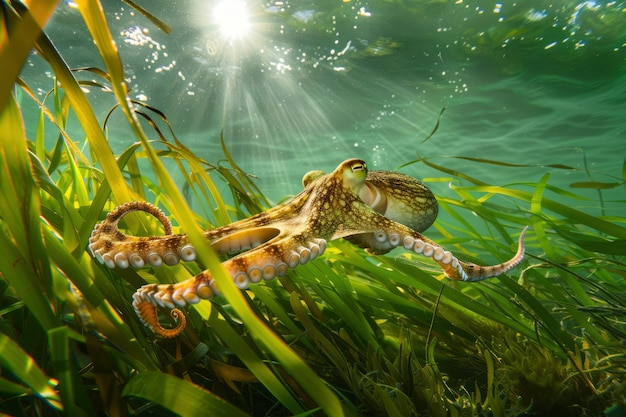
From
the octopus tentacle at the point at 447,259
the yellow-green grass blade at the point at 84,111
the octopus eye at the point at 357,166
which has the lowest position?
the octopus tentacle at the point at 447,259

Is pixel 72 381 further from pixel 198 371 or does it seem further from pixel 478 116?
pixel 478 116

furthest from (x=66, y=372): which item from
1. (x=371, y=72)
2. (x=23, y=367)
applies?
(x=371, y=72)

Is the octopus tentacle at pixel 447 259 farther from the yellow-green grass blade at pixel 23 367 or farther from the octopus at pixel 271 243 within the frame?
the yellow-green grass blade at pixel 23 367

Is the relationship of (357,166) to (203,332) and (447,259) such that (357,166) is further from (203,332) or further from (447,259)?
(203,332)

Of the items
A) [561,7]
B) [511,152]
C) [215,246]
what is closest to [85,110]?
[215,246]

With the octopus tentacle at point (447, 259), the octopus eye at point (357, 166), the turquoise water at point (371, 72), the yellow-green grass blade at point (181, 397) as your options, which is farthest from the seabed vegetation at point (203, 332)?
the turquoise water at point (371, 72)

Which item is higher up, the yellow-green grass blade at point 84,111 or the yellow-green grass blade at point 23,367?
the yellow-green grass blade at point 84,111
